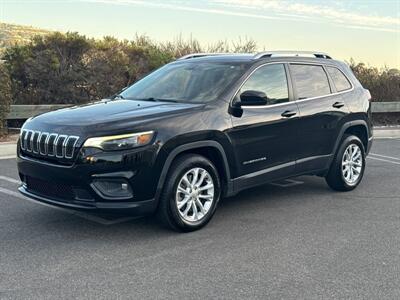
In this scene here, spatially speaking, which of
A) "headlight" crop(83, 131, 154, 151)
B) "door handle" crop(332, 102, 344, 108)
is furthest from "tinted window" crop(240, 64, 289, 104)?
"headlight" crop(83, 131, 154, 151)

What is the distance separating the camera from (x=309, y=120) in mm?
6395

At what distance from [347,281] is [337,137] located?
3139mm

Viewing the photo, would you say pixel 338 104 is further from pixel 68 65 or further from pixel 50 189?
pixel 68 65

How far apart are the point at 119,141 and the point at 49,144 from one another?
70 centimetres

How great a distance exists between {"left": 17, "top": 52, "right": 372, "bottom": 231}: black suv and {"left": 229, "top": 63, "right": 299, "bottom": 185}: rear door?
12 mm

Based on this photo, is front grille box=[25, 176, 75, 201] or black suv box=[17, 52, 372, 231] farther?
front grille box=[25, 176, 75, 201]

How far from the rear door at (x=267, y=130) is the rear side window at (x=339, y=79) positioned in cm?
107

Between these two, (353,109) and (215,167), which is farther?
(353,109)

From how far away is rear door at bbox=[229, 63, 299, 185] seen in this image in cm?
557

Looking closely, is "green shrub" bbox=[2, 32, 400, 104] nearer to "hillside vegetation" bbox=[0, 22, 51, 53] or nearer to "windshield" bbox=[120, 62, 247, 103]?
"hillside vegetation" bbox=[0, 22, 51, 53]

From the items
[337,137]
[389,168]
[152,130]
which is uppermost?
[152,130]

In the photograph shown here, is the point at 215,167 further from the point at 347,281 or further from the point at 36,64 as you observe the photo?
the point at 36,64

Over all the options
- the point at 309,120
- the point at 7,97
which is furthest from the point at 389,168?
the point at 7,97

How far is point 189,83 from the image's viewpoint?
593 centimetres
